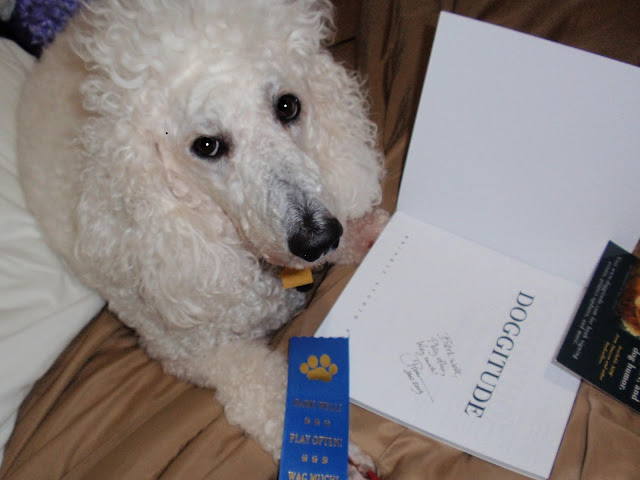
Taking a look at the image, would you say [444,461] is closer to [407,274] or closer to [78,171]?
[407,274]

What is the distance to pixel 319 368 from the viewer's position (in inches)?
37.8

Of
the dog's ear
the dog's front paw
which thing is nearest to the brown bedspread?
the dog's front paw

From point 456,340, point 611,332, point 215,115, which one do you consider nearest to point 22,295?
point 215,115

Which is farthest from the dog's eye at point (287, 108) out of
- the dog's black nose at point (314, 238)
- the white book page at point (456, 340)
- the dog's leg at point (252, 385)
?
the dog's leg at point (252, 385)

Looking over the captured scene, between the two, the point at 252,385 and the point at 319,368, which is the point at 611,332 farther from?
the point at 252,385

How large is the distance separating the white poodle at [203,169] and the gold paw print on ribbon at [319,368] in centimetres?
11

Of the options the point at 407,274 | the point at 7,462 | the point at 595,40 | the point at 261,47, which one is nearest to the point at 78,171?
the point at 261,47

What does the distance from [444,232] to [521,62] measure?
44 centimetres

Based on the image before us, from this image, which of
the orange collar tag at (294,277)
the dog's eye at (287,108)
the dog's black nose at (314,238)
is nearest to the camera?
the dog's black nose at (314,238)

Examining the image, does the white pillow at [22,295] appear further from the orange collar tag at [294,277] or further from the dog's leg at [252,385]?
A: the orange collar tag at [294,277]

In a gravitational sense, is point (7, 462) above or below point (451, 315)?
below

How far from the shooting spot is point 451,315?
1.04 metres

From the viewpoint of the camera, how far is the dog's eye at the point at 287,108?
0.92 meters

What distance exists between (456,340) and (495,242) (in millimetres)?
268
